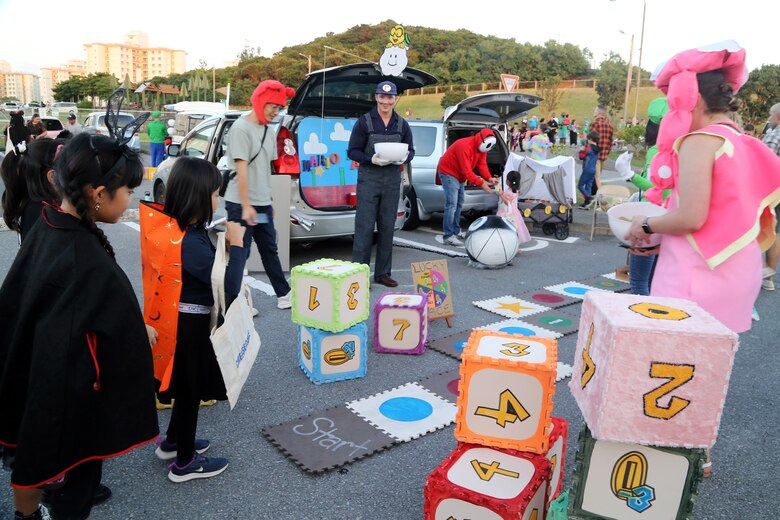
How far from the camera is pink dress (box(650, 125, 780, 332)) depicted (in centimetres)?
215

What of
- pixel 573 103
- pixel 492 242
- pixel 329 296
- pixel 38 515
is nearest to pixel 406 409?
pixel 329 296

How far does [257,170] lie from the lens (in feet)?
15.6

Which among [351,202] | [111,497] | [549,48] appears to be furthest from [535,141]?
[549,48]

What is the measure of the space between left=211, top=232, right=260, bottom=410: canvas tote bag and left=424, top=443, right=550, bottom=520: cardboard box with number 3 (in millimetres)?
952

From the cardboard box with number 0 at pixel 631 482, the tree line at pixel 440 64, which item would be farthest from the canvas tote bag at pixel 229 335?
→ the tree line at pixel 440 64

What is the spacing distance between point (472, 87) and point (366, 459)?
196ft

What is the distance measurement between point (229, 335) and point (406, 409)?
135 cm

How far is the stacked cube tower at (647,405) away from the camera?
170 cm

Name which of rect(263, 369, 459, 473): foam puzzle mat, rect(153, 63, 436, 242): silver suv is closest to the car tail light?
Result: rect(153, 63, 436, 242): silver suv

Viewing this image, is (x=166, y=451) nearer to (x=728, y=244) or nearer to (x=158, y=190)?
(x=728, y=244)

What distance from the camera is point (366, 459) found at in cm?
286

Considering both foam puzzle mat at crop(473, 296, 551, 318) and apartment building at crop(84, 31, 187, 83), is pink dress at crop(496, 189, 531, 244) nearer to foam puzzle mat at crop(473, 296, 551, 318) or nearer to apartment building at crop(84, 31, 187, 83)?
foam puzzle mat at crop(473, 296, 551, 318)

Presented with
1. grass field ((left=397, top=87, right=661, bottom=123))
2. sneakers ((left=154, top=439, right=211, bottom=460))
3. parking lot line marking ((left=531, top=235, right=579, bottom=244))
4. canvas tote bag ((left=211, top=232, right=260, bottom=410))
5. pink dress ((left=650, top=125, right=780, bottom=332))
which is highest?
grass field ((left=397, top=87, right=661, bottom=123))

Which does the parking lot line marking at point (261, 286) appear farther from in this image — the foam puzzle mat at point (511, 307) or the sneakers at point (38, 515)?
the sneakers at point (38, 515)
